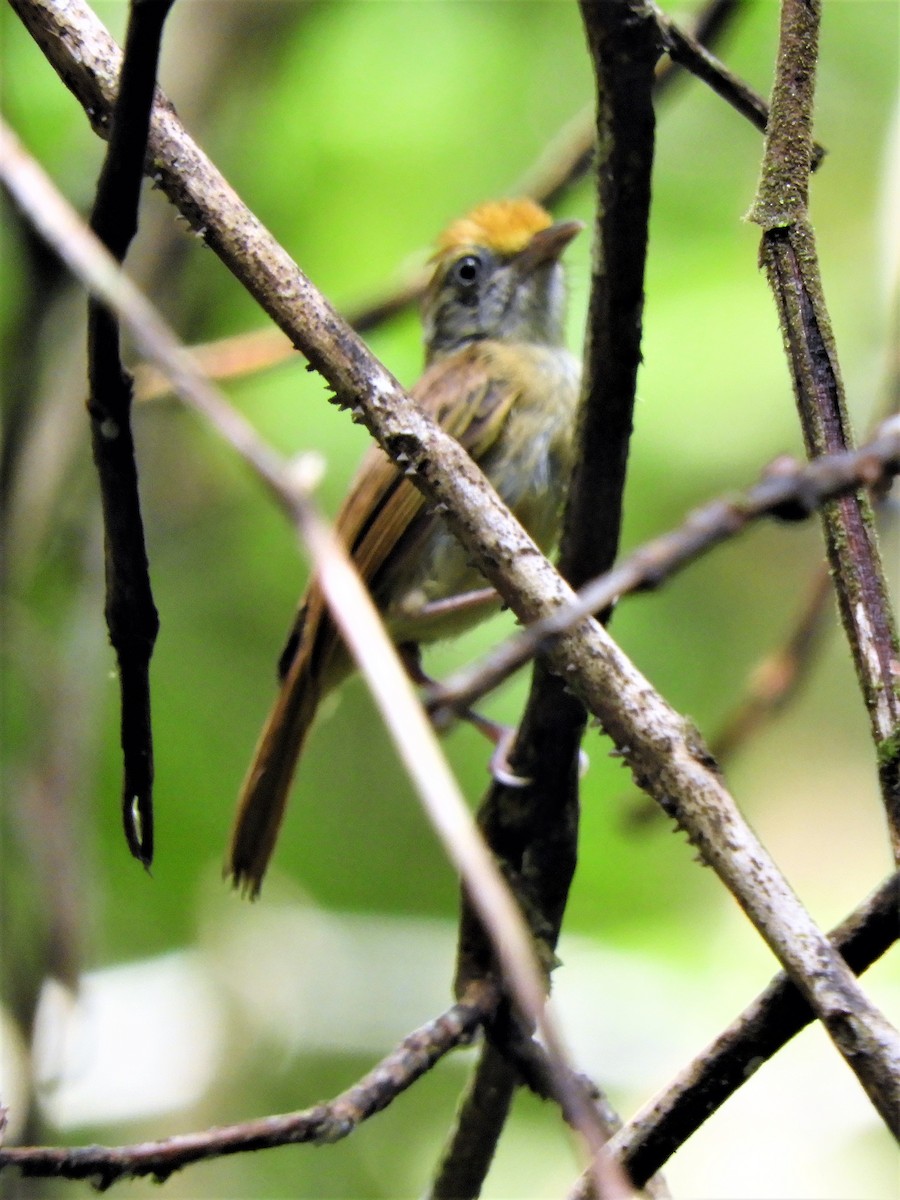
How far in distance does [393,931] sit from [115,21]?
292 cm

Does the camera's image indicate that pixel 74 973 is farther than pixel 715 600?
No

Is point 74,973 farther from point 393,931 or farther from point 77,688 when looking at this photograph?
point 393,931

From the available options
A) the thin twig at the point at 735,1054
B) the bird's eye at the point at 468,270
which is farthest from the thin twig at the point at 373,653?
the bird's eye at the point at 468,270

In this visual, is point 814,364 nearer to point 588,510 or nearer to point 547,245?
point 588,510

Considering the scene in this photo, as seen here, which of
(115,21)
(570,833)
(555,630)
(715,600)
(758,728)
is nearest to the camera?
(555,630)

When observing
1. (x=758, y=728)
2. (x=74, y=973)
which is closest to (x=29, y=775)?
(x=74, y=973)

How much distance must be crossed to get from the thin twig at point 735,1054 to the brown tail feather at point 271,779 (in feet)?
4.80

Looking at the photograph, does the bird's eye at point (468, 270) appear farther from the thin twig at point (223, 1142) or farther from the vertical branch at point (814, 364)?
the thin twig at point (223, 1142)

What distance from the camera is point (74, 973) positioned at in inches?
125

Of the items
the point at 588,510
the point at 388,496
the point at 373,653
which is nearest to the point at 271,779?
the point at 388,496

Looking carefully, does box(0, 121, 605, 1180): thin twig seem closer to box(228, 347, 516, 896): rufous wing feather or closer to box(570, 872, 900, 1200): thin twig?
box(570, 872, 900, 1200): thin twig

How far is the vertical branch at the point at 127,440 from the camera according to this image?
1.16 metres

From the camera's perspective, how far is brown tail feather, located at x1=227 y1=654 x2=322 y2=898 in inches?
114

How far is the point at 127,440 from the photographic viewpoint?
4.32ft
